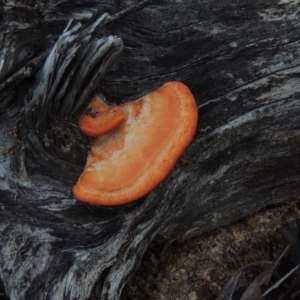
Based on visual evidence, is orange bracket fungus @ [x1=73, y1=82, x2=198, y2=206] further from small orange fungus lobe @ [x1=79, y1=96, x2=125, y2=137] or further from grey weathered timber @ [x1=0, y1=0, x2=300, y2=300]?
grey weathered timber @ [x1=0, y1=0, x2=300, y2=300]

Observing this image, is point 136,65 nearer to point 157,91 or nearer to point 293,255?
point 157,91

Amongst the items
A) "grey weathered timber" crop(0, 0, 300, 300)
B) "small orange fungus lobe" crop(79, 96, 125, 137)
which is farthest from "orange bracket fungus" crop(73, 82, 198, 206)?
"grey weathered timber" crop(0, 0, 300, 300)

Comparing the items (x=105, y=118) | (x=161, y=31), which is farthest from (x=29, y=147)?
(x=161, y=31)

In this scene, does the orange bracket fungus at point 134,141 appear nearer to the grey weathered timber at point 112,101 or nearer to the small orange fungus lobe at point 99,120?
the small orange fungus lobe at point 99,120

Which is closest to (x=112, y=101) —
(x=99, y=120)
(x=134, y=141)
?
Answer: (x=99, y=120)

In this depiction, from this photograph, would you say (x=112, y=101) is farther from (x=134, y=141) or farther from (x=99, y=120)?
(x=134, y=141)

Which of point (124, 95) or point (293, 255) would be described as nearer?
point (124, 95)
